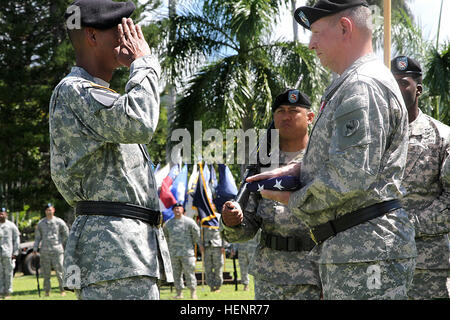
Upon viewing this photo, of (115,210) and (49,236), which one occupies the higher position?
(115,210)

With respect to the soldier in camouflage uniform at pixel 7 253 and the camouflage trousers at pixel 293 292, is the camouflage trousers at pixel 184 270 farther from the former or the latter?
the camouflage trousers at pixel 293 292

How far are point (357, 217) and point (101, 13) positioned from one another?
1.57 meters

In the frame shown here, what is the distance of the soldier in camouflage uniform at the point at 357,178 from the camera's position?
2.64 metres

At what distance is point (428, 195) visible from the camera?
Answer: 4.25 meters

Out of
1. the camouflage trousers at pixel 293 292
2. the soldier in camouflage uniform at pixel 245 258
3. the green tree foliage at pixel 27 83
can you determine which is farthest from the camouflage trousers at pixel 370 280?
the green tree foliage at pixel 27 83

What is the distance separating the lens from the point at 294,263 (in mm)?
4164

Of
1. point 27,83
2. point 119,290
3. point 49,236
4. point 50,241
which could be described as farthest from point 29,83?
point 119,290

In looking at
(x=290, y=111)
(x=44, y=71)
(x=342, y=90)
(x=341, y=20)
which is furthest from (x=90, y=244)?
(x=44, y=71)

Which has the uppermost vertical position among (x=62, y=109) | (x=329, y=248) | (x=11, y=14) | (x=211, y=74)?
(x=11, y=14)

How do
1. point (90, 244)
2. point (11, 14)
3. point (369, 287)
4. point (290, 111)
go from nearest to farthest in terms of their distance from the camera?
1. point (369, 287)
2. point (90, 244)
3. point (290, 111)
4. point (11, 14)

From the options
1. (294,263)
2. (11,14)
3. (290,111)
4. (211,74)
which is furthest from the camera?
(11,14)

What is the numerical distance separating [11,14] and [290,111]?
2050 cm

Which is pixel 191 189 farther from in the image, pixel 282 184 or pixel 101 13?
pixel 282 184
